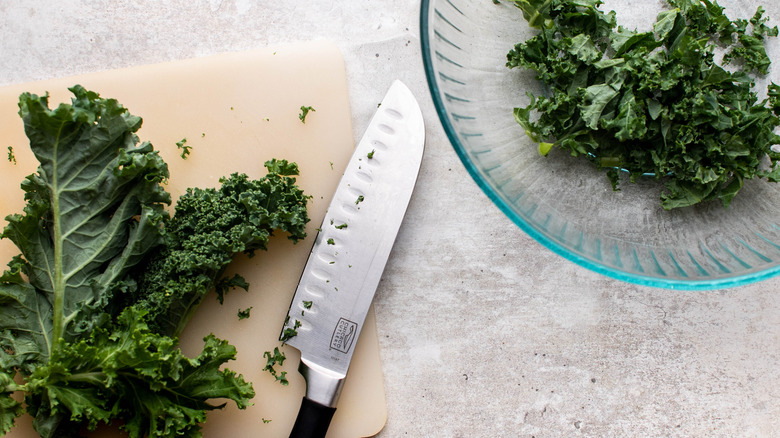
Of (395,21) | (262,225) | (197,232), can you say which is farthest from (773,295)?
(197,232)

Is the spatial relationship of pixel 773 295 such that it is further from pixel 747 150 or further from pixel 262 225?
pixel 262 225

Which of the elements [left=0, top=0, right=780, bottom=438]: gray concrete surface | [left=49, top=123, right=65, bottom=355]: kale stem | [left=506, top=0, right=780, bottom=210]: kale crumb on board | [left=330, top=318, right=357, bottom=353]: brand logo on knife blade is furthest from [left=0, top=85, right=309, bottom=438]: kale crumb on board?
[left=506, top=0, right=780, bottom=210]: kale crumb on board

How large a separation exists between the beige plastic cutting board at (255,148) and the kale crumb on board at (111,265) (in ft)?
0.70

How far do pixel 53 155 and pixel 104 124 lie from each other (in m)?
0.21

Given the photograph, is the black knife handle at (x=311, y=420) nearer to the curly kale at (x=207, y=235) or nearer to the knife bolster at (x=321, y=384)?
the knife bolster at (x=321, y=384)

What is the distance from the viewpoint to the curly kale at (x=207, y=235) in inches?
81.4

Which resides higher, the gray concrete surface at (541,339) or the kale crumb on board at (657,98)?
the kale crumb on board at (657,98)

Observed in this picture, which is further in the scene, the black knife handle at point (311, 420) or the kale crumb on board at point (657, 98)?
the black knife handle at point (311, 420)

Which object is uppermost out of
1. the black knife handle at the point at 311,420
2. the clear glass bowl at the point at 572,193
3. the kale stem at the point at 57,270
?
the clear glass bowl at the point at 572,193

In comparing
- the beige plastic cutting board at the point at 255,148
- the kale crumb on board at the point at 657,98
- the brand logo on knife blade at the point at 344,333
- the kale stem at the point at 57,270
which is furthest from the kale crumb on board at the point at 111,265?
the kale crumb on board at the point at 657,98

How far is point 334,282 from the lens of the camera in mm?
2287

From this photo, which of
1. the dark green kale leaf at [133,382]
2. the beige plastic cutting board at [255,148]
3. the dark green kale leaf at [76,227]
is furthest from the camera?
the beige plastic cutting board at [255,148]

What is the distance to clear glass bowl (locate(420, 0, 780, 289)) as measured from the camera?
2223 millimetres

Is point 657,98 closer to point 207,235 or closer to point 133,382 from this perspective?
point 207,235
